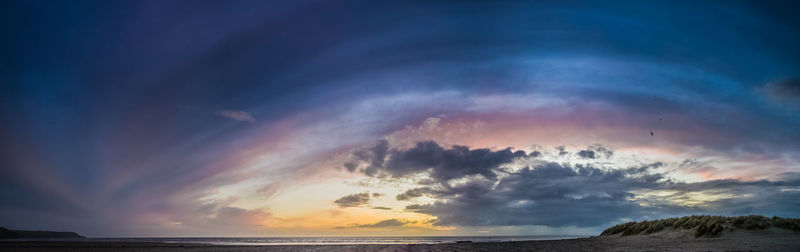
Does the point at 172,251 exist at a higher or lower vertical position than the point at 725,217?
lower

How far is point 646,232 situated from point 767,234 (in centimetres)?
1072

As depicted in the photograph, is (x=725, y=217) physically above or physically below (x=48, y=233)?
above

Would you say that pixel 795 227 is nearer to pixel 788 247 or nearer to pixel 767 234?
pixel 767 234

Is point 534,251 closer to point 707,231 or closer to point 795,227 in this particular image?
point 707,231

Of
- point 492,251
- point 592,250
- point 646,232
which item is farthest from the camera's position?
point 646,232

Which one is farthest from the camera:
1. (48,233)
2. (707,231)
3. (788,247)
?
(48,233)

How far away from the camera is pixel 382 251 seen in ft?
89.7

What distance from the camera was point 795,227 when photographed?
2634cm

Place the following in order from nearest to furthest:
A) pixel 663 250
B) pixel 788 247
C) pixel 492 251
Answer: pixel 788 247, pixel 663 250, pixel 492 251

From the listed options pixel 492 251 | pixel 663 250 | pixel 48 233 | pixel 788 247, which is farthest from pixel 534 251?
pixel 48 233

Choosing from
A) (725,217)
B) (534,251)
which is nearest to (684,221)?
(725,217)

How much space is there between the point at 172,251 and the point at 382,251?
1863cm

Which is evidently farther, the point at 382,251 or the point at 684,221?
the point at 684,221

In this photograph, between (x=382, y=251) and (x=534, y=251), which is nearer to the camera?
(x=534, y=251)
